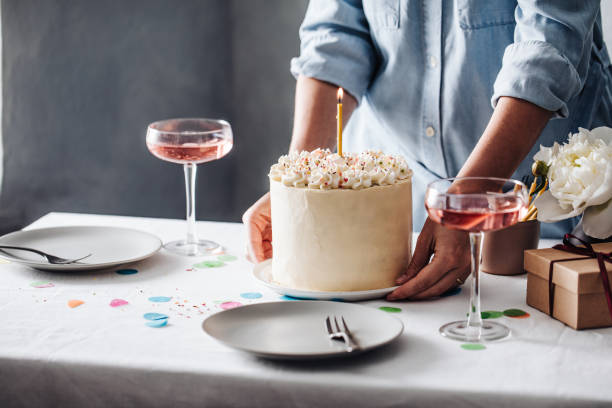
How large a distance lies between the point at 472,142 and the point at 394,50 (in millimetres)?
299

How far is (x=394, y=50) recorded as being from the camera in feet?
5.65

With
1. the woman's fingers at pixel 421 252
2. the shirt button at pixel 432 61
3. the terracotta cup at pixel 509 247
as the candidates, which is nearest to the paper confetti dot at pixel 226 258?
the woman's fingers at pixel 421 252

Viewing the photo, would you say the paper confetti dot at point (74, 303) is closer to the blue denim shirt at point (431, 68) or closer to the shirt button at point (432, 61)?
the blue denim shirt at point (431, 68)

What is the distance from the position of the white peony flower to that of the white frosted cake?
0.23 metres

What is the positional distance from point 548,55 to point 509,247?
1.26 ft

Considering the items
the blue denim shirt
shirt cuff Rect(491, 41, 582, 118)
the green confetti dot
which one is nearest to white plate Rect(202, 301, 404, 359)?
the green confetti dot

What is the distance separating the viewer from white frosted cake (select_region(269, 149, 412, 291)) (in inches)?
42.7

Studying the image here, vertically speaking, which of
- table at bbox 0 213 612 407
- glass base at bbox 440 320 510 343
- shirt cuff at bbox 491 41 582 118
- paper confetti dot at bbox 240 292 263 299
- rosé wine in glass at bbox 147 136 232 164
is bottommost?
table at bbox 0 213 612 407

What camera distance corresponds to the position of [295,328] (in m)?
0.98

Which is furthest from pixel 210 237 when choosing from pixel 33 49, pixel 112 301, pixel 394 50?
pixel 33 49

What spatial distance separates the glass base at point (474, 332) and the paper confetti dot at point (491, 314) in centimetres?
4

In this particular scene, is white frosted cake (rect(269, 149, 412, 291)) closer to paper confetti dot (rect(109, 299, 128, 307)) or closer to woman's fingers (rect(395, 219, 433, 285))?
woman's fingers (rect(395, 219, 433, 285))

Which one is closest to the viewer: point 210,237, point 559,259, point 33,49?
point 559,259

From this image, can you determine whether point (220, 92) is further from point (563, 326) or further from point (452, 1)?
point (563, 326)
